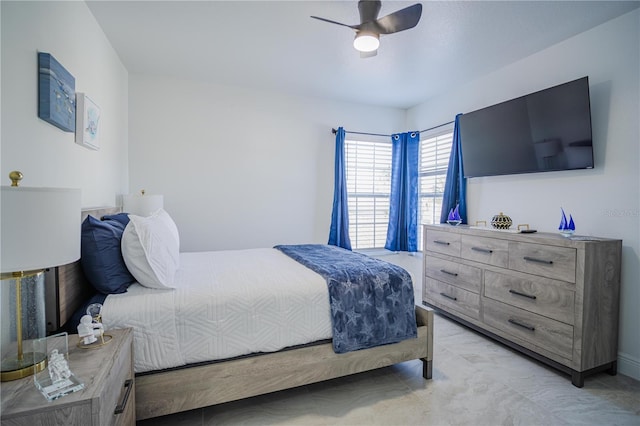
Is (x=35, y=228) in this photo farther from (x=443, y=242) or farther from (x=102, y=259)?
(x=443, y=242)

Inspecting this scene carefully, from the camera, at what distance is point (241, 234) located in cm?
384

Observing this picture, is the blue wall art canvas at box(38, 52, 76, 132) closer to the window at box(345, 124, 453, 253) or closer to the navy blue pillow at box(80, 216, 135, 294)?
the navy blue pillow at box(80, 216, 135, 294)

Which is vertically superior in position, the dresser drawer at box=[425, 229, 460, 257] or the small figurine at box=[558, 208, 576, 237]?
the small figurine at box=[558, 208, 576, 237]

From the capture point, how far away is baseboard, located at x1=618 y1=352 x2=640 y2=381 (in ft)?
7.18

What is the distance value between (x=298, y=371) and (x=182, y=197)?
2578mm

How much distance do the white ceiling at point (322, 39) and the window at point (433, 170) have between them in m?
0.66

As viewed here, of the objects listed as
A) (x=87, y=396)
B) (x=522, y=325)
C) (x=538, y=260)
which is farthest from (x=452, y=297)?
(x=87, y=396)

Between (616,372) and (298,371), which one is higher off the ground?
(298,371)

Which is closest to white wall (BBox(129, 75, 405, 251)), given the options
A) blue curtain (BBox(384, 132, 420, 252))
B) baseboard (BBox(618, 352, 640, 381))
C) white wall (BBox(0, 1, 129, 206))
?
white wall (BBox(0, 1, 129, 206))

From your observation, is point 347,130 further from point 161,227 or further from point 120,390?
point 120,390

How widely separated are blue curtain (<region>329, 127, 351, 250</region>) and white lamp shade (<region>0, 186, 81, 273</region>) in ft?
10.8

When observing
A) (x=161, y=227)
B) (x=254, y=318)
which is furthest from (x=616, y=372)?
(x=161, y=227)

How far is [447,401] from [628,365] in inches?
58.4

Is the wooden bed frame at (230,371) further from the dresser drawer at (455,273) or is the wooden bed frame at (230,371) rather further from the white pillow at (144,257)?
the dresser drawer at (455,273)
